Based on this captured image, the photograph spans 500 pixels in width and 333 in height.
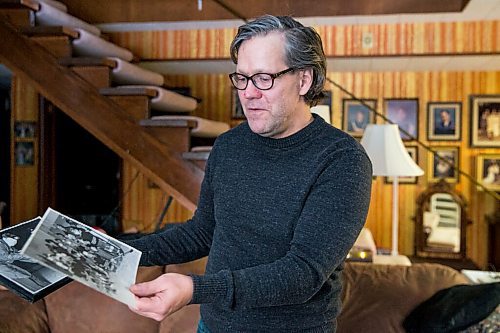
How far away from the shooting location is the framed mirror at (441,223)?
5.27m

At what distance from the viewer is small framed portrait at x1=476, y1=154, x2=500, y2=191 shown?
17.5 ft

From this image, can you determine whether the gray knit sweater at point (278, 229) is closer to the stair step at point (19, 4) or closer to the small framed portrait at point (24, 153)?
the stair step at point (19, 4)

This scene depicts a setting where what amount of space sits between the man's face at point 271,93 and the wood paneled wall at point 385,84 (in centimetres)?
316

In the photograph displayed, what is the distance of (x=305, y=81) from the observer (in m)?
1.09

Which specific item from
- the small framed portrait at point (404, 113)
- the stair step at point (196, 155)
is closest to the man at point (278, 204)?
the stair step at point (196, 155)

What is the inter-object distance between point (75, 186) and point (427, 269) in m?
4.58

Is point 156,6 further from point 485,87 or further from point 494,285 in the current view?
point 485,87

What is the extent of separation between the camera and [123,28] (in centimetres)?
427

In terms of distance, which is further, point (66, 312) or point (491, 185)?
point (491, 185)

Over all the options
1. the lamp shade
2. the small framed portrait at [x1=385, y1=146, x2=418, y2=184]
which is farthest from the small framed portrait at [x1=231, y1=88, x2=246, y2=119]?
the lamp shade

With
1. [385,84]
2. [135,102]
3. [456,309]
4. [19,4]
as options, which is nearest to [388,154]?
[456,309]

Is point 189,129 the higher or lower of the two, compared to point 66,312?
higher

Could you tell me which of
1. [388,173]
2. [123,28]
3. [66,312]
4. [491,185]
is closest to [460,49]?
[388,173]

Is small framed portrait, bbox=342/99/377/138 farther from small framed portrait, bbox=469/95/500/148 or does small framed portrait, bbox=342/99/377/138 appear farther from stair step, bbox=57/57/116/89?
stair step, bbox=57/57/116/89
